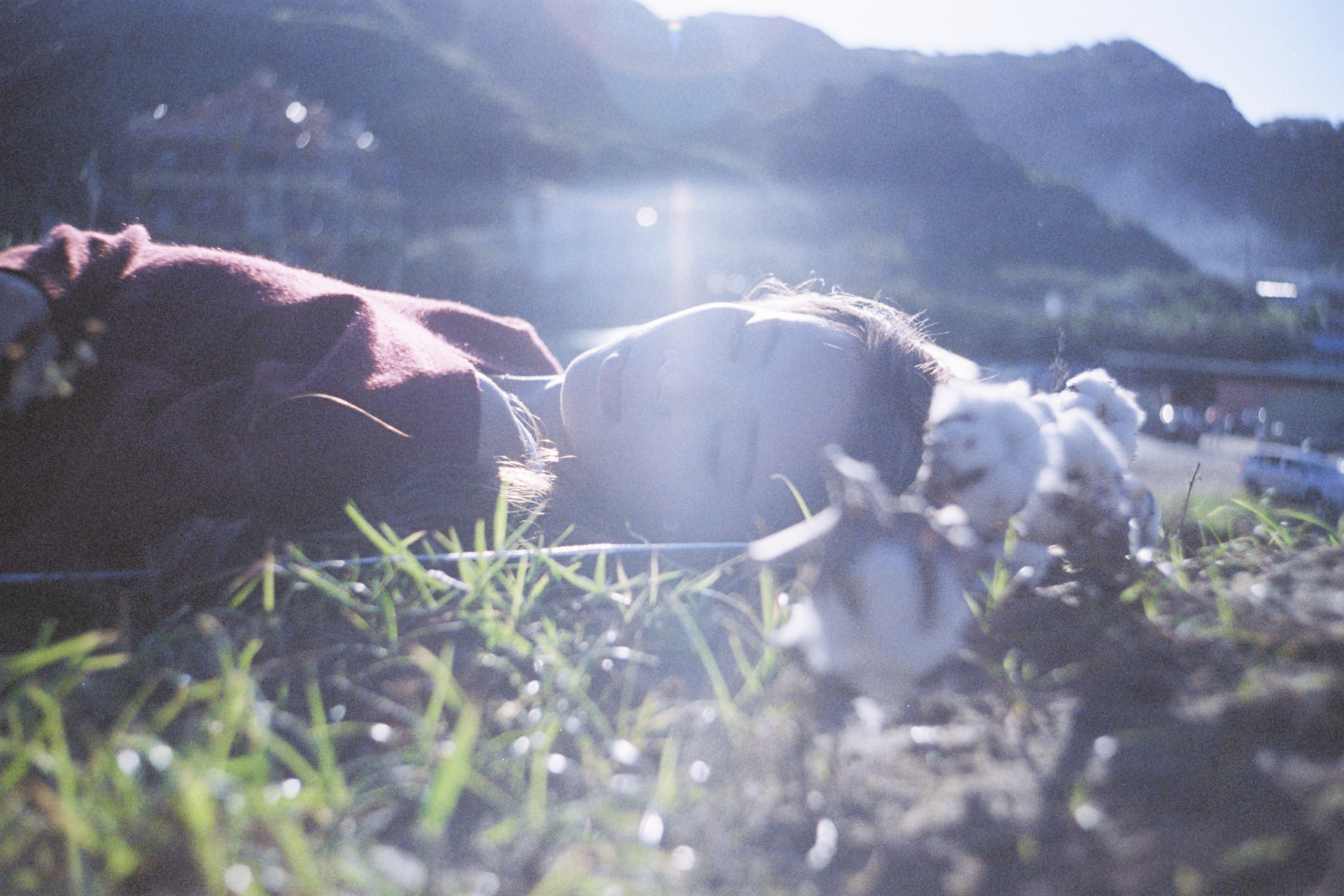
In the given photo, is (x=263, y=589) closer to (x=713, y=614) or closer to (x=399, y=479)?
(x=399, y=479)

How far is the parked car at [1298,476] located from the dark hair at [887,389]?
2.94 feet

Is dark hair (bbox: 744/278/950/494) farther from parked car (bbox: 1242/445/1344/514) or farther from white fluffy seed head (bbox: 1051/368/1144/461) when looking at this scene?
parked car (bbox: 1242/445/1344/514)

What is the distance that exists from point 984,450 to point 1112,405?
0.75 meters

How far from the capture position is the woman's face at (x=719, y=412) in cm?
197

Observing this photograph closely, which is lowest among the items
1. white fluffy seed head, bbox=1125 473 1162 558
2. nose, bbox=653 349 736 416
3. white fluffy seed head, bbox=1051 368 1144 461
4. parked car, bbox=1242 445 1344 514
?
parked car, bbox=1242 445 1344 514

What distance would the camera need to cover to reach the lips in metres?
2.11

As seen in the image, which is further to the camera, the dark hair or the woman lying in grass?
the dark hair

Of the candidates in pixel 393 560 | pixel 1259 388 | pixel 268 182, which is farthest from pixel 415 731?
pixel 268 182

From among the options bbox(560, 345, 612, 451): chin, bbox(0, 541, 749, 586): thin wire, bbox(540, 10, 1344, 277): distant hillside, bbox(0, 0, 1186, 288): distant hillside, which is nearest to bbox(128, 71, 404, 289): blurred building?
bbox(0, 0, 1186, 288): distant hillside

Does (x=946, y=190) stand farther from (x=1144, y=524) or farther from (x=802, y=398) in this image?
(x=1144, y=524)

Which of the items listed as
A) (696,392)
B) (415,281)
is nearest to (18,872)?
Answer: (696,392)

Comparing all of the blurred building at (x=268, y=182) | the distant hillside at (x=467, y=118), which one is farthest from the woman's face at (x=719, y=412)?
the blurred building at (x=268, y=182)

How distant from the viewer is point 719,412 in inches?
78.8

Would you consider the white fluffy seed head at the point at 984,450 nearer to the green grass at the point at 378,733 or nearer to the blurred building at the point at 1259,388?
the green grass at the point at 378,733
